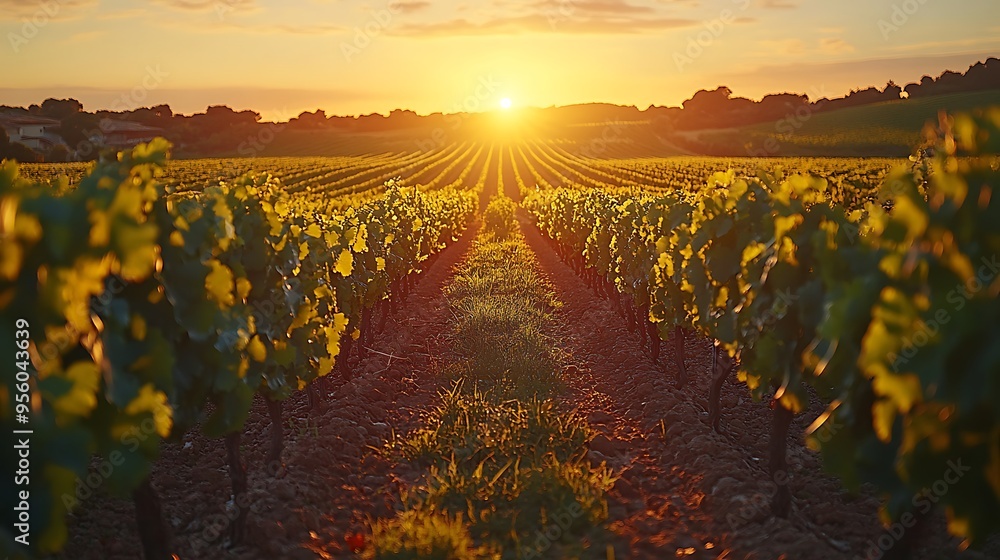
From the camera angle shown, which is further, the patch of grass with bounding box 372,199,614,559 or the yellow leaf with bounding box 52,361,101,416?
the patch of grass with bounding box 372,199,614,559

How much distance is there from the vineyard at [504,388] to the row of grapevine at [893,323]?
0.01 m

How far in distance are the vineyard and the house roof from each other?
8712cm

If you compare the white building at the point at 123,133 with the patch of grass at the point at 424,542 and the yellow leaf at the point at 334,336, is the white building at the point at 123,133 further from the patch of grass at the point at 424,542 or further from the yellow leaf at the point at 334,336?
the patch of grass at the point at 424,542

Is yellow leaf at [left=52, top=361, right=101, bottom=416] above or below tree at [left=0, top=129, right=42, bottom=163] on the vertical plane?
below

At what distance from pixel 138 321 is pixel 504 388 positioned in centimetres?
566

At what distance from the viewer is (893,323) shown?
346 cm

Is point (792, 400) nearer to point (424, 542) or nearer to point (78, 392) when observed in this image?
point (424, 542)

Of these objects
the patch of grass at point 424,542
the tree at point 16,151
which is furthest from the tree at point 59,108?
the patch of grass at point 424,542

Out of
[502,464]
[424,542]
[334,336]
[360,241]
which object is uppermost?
[360,241]

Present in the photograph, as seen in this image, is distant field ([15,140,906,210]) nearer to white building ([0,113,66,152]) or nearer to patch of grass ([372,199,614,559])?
white building ([0,113,66,152])

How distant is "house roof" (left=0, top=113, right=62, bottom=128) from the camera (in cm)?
8262

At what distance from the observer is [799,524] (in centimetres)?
604

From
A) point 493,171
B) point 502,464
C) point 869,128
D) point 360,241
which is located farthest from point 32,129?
point 502,464

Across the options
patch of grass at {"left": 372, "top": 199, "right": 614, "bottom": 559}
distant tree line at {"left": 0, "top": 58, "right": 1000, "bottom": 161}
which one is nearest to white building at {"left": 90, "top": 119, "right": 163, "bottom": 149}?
distant tree line at {"left": 0, "top": 58, "right": 1000, "bottom": 161}
